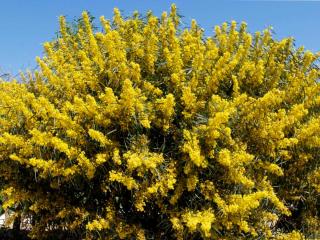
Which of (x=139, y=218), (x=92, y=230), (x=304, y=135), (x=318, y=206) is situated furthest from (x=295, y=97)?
(x=92, y=230)

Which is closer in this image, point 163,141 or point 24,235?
point 163,141

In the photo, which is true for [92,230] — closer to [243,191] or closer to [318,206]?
[243,191]

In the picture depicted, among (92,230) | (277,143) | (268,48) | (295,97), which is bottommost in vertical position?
(92,230)

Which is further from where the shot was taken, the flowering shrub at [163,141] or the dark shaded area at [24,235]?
the dark shaded area at [24,235]

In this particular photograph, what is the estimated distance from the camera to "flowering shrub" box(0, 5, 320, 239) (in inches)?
235

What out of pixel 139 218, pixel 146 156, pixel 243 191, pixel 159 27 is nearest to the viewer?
pixel 146 156

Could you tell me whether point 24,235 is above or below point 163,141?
below

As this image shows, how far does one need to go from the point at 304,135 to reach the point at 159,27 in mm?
2353

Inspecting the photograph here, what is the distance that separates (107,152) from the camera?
602 cm

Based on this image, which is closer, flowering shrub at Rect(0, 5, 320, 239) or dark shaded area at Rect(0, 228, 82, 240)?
flowering shrub at Rect(0, 5, 320, 239)

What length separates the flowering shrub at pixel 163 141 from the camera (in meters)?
5.96

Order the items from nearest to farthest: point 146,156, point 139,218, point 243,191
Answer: point 146,156, point 243,191, point 139,218

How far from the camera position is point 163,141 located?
6.45m

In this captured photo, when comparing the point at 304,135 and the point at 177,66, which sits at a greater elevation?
the point at 177,66
